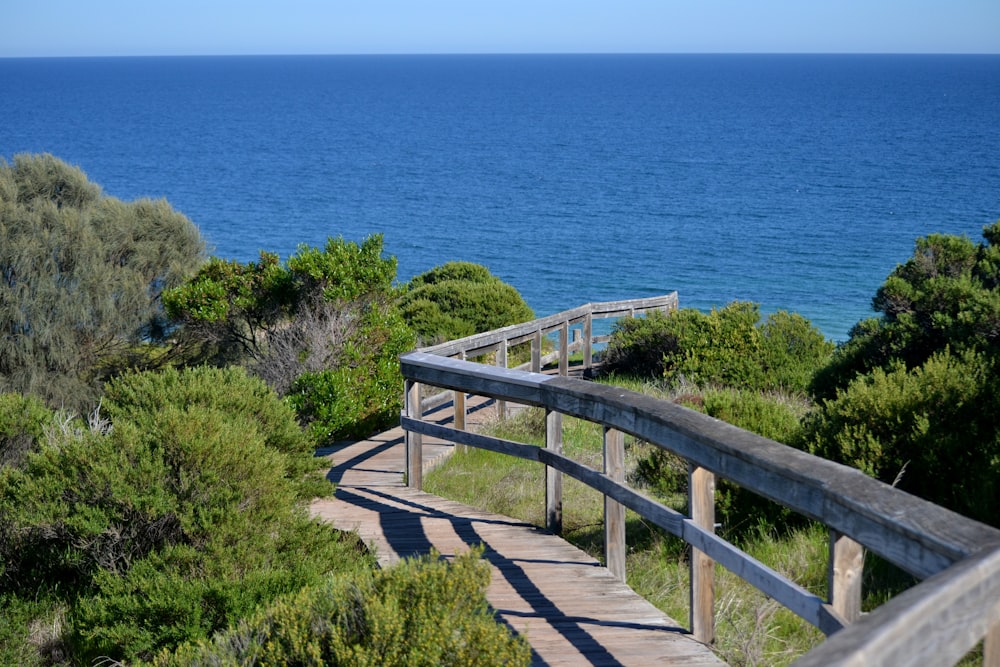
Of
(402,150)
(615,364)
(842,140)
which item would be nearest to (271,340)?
(615,364)

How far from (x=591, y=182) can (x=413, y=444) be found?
59.2 meters

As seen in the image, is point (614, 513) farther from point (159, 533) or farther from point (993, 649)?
point (993, 649)

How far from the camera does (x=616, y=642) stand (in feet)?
13.3

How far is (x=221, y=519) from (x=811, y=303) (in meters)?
29.9

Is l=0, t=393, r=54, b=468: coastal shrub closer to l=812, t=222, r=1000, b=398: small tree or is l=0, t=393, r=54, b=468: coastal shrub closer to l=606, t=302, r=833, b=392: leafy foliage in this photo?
l=812, t=222, r=1000, b=398: small tree

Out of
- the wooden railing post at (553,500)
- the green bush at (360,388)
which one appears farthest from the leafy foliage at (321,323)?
the wooden railing post at (553,500)

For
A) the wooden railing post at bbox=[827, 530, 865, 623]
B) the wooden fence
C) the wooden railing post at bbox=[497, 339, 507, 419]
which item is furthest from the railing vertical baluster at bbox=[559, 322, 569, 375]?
the wooden railing post at bbox=[827, 530, 865, 623]

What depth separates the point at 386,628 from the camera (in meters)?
3.23

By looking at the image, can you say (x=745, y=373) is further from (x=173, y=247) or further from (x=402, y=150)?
(x=402, y=150)

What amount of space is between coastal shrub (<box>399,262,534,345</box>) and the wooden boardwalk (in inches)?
384

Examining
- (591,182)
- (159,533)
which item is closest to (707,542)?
(159,533)

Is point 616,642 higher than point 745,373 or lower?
higher

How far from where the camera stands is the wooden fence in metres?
1.98

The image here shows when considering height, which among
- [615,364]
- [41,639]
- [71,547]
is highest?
[71,547]
